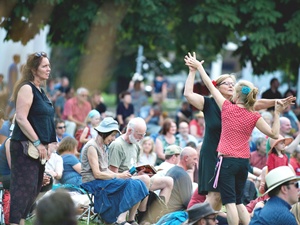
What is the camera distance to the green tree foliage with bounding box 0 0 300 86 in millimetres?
20781

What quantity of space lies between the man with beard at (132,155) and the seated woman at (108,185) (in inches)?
19.1

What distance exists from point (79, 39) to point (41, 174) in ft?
41.6

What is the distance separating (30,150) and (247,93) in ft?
7.77

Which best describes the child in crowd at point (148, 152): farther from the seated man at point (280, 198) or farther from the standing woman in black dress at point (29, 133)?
the seated man at point (280, 198)

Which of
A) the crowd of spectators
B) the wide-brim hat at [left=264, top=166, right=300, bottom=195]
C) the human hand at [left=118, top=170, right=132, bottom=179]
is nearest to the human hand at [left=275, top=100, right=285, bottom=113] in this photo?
Answer: the crowd of spectators

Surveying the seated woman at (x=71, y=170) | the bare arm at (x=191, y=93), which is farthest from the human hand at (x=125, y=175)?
the bare arm at (x=191, y=93)

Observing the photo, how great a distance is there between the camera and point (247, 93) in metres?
10.1

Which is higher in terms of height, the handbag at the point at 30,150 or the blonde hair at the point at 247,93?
the blonde hair at the point at 247,93

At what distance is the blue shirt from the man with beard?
161 inches

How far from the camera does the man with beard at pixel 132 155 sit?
12.2m

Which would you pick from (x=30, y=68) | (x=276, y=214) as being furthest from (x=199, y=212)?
(x=30, y=68)

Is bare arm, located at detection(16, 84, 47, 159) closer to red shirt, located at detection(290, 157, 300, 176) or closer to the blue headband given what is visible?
the blue headband

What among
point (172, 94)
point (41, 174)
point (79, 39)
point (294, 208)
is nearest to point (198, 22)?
point (79, 39)

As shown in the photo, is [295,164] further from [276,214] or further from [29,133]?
[276,214]
